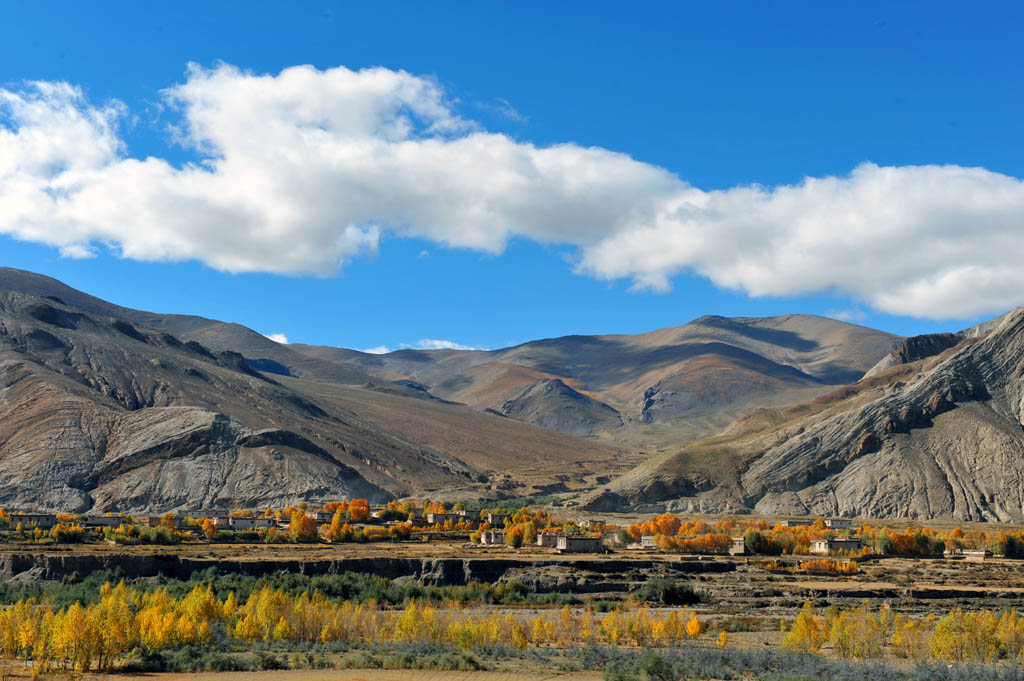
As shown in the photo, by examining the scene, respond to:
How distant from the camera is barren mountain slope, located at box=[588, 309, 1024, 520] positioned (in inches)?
6043

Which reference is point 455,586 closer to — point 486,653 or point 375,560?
point 375,560

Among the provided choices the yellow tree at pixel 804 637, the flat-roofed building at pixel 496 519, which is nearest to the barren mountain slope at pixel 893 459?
the flat-roofed building at pixel 496 519

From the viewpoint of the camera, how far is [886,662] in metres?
44.0

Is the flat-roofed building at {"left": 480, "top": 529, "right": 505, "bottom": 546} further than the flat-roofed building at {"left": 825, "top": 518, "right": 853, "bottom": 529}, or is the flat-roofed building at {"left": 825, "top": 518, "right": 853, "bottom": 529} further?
the flat-roofed building at {"left": 825, "top": 518, "right": 853, "bottom": 529}

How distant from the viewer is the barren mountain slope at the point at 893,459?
15350 centimetres

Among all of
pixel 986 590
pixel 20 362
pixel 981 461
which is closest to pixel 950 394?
pixel 981 461

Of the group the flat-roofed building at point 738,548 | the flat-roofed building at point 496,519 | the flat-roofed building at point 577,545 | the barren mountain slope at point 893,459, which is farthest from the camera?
the barren mountain slope at point 893,459

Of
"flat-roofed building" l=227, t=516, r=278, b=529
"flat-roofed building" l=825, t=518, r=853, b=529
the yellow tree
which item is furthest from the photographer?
"flat-roofed building" l=825, t=518, r=853, b=529

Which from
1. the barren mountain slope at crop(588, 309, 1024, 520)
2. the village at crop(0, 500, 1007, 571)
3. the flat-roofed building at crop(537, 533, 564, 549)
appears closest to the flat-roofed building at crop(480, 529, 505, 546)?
the village at crop(0, 500, 1007, 571)

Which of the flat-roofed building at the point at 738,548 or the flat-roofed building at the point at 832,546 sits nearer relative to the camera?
the flat-roofed building at the point at 832,546

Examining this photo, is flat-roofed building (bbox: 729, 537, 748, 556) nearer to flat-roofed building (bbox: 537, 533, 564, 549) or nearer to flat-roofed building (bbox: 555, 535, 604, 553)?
flat-roofed building (bbox: 555, 535, 604, 553)

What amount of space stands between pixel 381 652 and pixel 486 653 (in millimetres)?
4612

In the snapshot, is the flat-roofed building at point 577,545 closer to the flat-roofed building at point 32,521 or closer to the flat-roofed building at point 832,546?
the flat-roofed building at point 832,546

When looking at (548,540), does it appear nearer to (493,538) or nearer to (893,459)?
(493,538)
